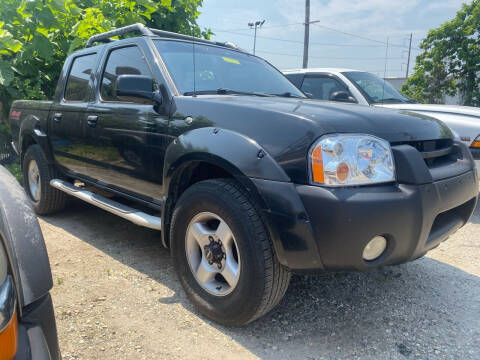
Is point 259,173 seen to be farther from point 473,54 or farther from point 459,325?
point 473,54

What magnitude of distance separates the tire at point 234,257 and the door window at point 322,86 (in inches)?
152

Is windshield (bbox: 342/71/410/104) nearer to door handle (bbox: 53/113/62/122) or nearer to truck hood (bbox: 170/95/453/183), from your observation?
truck hood (bbox: 170/95/453/183)

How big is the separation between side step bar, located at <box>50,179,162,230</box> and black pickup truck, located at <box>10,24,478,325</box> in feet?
0.06

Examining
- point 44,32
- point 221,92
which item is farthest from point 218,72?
point 44,32

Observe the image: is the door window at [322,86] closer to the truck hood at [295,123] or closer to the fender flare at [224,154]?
the truck hood at [295,123]

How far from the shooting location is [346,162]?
6.23 feet

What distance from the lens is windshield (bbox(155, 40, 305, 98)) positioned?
288 cm

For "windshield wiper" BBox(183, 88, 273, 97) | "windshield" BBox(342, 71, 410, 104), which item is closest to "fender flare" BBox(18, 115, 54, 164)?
"windshield wiper" BBox(183, 88, 273, 97)

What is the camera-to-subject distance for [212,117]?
236 cm

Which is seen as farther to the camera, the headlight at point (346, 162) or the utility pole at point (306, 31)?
the utility pole at point (306, 31)

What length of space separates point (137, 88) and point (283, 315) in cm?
178

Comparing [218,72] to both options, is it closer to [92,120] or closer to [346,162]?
[92,120]

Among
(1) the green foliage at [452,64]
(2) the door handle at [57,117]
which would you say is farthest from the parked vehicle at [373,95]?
(1) the green foliage at [452,64]

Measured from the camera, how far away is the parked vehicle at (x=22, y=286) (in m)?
1.05
